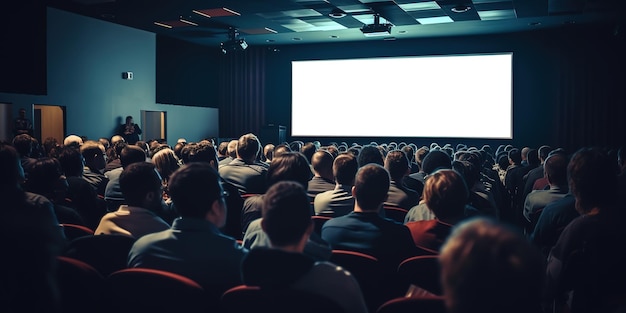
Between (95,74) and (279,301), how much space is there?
12814mm

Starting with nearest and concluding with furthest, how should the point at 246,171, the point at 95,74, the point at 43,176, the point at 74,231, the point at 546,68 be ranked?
1. the point at 74,231
2. the point at 43,176
3. the point at 246,171
4. the point at 95,74
5. the point at 546,68

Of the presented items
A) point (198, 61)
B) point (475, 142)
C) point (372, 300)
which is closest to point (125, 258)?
point (372, 300)

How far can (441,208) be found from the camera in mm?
Result: 2863

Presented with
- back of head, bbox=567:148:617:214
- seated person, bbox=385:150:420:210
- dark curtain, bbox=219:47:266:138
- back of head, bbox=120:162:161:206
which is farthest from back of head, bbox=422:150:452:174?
dark curtain, bbox=219:47:266:138

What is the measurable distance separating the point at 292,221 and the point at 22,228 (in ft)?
3.22

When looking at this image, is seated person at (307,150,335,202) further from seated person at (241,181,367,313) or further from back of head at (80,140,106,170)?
seated person at (241,181,367,313)

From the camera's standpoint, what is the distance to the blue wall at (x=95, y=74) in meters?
11.9

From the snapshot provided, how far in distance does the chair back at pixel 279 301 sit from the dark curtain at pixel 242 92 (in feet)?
53.3

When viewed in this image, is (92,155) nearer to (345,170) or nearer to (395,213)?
(345,170)

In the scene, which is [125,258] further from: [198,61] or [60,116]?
[198,61]

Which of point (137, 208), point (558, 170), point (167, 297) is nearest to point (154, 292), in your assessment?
point (167, 297)

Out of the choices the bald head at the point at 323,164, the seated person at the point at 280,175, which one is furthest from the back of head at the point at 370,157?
the seated person at the point at 280,175

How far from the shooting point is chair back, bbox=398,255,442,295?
2400mm

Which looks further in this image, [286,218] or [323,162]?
→ [323,162]
